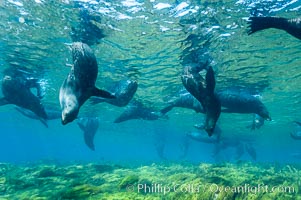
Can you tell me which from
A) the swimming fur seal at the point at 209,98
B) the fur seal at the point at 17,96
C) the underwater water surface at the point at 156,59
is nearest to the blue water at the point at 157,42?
the underwater water surface at the point at 156,59

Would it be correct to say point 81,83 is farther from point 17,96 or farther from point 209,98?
point 17,96

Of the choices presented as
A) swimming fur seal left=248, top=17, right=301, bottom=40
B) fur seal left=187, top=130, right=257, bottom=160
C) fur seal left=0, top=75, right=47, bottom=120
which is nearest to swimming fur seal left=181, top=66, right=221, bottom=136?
swimming fur seal left=248, top=17, right=301, bottom=40

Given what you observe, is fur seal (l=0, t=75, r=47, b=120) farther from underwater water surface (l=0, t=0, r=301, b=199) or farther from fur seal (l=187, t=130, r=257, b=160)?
fur seal (l=187, t=130, r=257, b=160)

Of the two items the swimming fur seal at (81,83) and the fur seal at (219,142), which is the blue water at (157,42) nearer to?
the swimming fur seal at (81,83)

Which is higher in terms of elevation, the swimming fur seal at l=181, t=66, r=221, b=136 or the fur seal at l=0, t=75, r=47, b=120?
the swimming fur seal at l=181, t=66, r=221, b=136

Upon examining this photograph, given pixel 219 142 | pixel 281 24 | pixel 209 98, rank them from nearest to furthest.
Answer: pixel 281 24 < pixel 209 98 < pixel 219 142

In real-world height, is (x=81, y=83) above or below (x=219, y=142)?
above

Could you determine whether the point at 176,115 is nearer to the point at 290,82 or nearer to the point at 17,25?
the point at 290,82

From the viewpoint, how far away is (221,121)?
37.4 m

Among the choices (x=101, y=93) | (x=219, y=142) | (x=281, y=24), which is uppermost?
(x=281, y=24)

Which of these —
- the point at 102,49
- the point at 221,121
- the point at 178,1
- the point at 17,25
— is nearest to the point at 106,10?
the point at 178,1

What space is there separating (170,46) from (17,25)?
8.04m

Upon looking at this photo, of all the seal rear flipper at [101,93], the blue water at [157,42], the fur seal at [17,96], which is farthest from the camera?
the fur seal at [17,96]

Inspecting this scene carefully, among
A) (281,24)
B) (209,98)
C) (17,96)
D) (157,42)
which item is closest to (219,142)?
(157,42)
